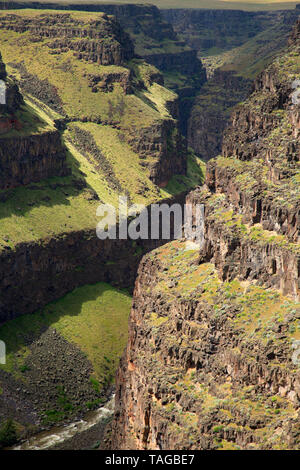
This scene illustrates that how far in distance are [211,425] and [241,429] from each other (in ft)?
15.6

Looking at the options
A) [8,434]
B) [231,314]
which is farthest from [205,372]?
[8,434]

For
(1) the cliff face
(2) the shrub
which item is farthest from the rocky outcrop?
(2) the shrub

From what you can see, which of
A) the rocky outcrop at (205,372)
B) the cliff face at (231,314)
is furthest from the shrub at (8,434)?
the rocky outcrop at (205,372)

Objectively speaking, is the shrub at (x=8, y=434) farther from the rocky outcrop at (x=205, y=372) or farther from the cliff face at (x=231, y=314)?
the rocky outcrop at (x=205, y=372)

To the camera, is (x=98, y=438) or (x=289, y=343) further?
(x=98, y=438)

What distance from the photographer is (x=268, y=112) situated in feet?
571

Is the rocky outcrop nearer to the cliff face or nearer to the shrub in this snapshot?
the cliff face

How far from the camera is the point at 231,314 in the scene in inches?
5748

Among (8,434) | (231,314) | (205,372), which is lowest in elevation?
(8,434)

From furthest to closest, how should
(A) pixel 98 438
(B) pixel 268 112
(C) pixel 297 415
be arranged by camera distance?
(A) pixel 98 438 → (B) pixel 268 112 → (C) pixel 297 415

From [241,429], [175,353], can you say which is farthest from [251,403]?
[175,353]

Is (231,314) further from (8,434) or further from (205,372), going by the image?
(8,434)

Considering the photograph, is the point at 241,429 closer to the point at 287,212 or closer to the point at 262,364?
the point at 262,364
